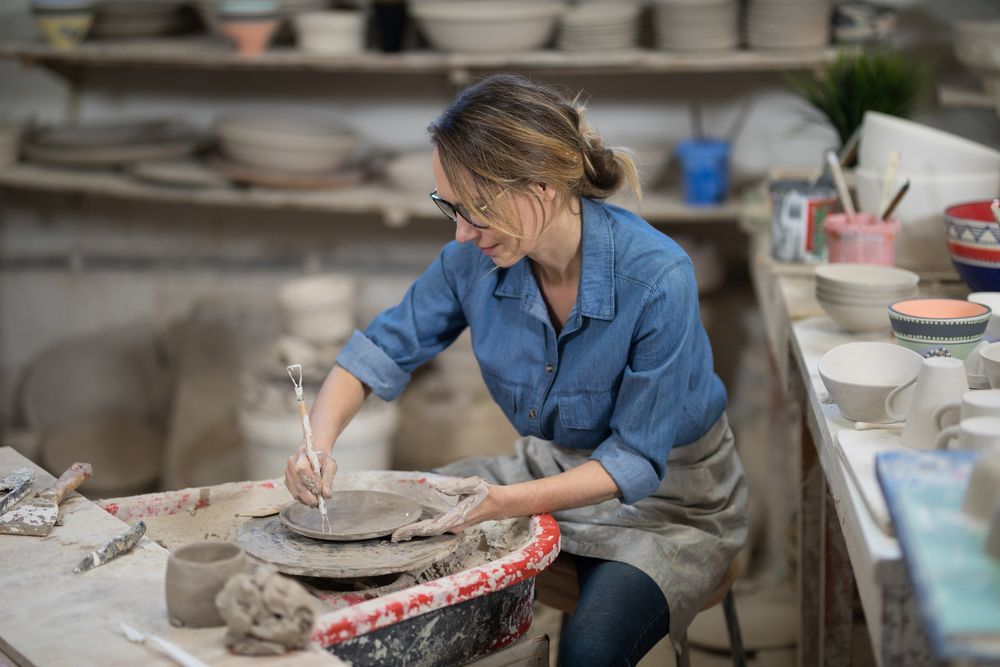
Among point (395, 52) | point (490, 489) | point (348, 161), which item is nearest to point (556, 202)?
point (490, 489)

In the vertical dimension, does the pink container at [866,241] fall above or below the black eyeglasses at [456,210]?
below

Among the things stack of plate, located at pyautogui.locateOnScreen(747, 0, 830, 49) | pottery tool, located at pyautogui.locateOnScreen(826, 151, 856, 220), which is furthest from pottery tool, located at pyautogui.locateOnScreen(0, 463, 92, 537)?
stack of plate, located at pyautogui.locateOnScreen(747, 0, 830, 49)

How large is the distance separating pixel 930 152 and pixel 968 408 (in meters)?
1.30

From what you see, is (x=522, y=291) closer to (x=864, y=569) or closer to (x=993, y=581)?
(x=864, y=569)

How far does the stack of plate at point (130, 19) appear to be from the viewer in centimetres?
469

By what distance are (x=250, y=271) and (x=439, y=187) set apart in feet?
10.5

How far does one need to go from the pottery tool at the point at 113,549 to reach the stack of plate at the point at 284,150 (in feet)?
8.70

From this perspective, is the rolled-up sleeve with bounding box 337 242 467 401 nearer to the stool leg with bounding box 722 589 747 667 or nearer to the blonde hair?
the blonde hair

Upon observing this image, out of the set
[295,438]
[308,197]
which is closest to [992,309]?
[295,438]

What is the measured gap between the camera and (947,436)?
1.73m

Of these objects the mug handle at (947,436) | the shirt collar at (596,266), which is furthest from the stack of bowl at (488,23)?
the mug handle at (947,436)

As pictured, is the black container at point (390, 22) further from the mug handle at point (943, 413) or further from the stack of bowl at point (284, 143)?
the mug handle at point (943, 413)

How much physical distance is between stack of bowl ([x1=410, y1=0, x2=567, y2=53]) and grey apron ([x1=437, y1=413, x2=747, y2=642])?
2.05 meters

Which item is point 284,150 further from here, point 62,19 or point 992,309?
point 992,309
